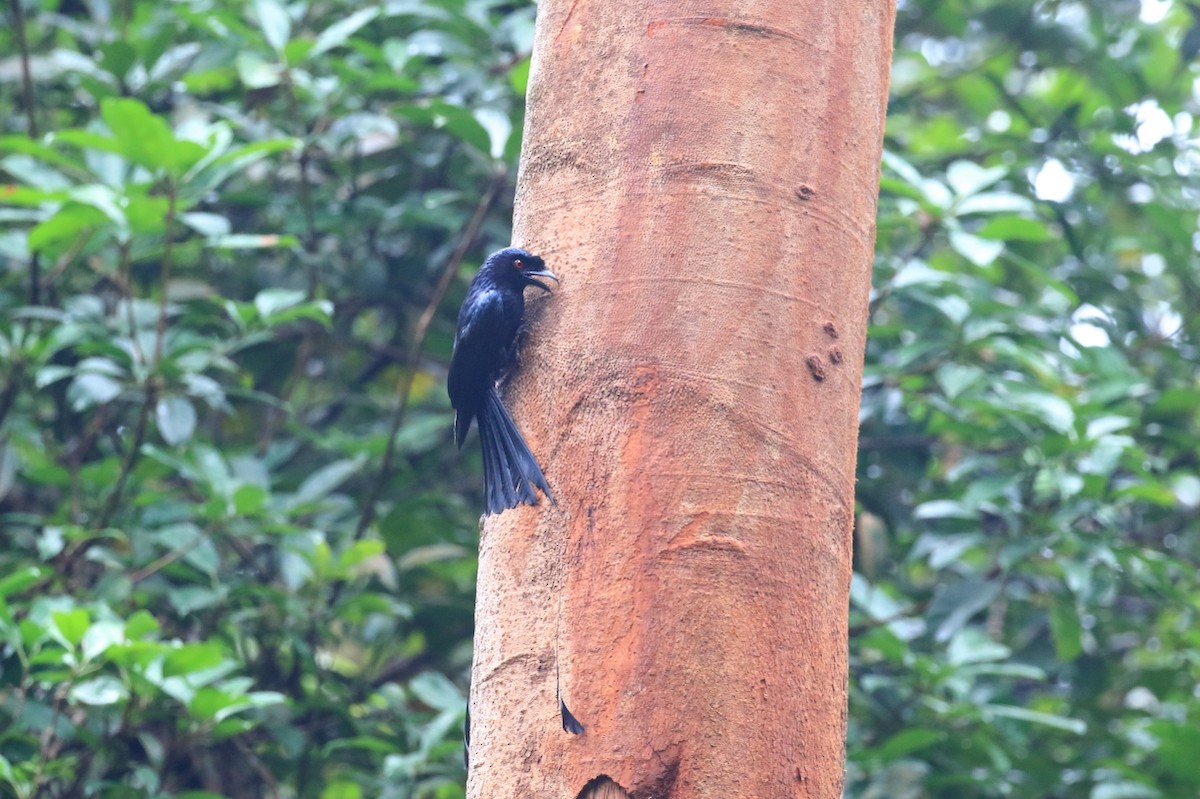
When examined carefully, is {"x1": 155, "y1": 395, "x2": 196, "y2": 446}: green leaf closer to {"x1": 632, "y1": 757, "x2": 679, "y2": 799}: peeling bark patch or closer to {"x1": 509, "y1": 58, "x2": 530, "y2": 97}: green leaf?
{"x1": 509, "y1": 58, "x2": 530, "y2": 97}: green leaf

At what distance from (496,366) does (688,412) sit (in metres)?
0.34

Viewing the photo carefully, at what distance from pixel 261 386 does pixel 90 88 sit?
0.95 m

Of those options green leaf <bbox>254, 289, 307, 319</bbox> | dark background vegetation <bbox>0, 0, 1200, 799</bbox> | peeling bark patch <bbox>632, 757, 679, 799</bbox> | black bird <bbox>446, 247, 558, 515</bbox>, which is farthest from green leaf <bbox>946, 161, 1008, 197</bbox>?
peeling bark patch <bbox>632, 757, 679, 799</bbox>

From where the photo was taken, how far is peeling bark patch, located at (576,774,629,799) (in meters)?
1.25

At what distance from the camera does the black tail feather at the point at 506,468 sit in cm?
141

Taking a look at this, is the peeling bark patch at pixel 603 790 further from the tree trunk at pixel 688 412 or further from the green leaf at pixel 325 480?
the green leaf at pixel 325 480

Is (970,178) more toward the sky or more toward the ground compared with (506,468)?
more toward the sky

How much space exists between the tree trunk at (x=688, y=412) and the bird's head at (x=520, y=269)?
22 millimetres

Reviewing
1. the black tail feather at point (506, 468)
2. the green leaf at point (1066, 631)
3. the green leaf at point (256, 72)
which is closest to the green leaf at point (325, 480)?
the green leaf at point (256, 72)

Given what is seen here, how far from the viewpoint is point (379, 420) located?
11.7 feet

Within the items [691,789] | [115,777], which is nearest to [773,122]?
[691,789]

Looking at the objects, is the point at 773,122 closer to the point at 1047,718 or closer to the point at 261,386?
the point at 1047,718

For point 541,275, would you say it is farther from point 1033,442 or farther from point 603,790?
point 1033,442

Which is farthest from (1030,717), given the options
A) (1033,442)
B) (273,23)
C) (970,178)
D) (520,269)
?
(273,23)
